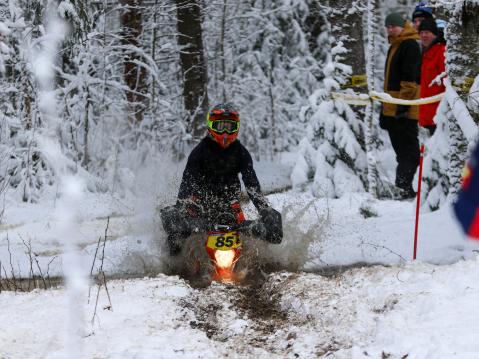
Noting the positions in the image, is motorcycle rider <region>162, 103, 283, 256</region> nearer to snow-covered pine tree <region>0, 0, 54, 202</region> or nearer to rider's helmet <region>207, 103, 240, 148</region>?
rider's helmet <region>207, 103, 240, 148</region>

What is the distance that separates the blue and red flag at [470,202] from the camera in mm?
2178

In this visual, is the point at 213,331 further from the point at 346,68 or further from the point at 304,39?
the point at 304,39

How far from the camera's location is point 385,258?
24.7 feet

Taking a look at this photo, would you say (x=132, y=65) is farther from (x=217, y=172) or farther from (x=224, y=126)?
(x=224, y=126)

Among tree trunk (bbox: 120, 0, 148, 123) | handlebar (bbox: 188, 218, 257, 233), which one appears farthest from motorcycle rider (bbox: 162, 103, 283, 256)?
tree trunk (bbox: 120, 0, 148, 123)

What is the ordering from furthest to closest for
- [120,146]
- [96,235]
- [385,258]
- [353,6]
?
[120,146] < [353,6] < [96,235] < [385,258]

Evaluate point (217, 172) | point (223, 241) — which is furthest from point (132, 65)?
point (223, 241)

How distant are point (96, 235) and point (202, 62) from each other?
7210 mm

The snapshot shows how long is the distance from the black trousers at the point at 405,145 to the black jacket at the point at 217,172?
3.39m

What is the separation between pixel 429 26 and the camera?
991 cm

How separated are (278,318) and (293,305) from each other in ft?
0.87

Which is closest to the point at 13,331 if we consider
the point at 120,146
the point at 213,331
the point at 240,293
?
the point at 213,331

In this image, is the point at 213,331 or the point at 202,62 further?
the point at 202,62

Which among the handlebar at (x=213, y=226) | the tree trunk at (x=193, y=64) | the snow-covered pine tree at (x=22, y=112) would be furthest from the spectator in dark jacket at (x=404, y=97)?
the snow-covered pine tree at (x=22, y=112)
